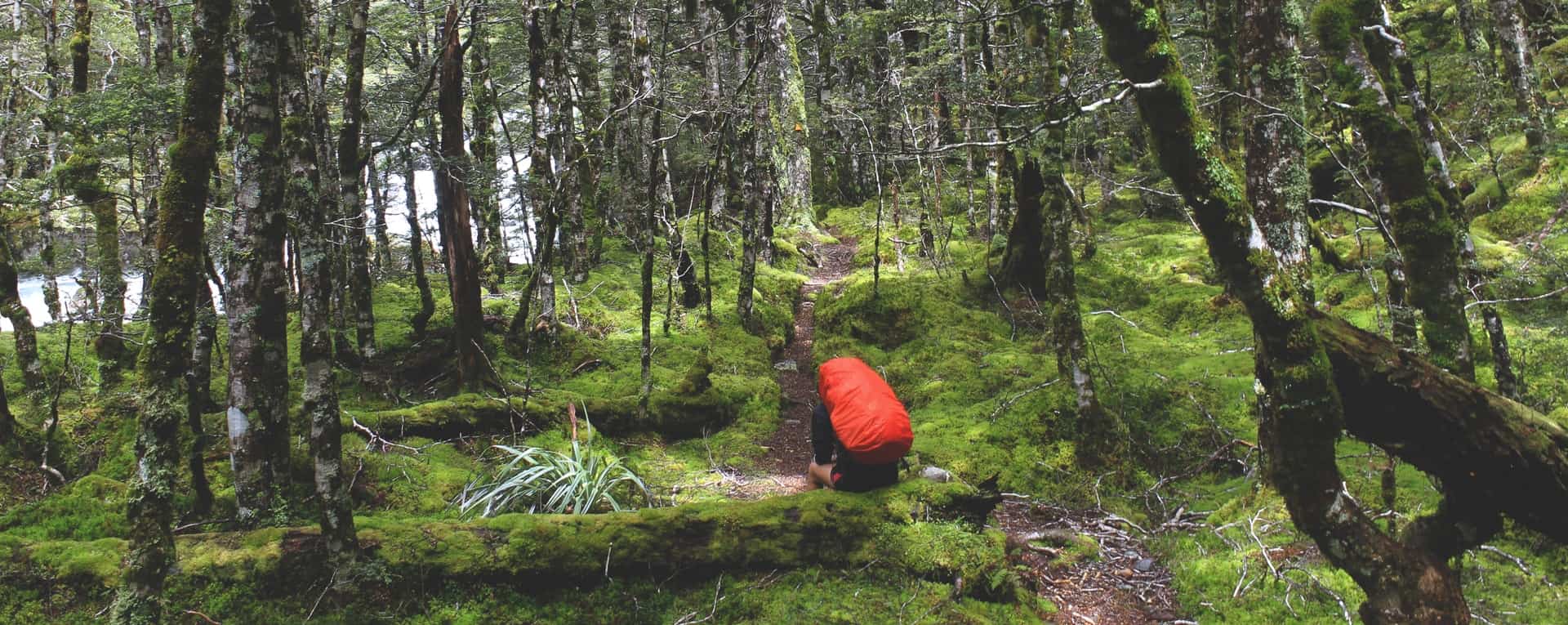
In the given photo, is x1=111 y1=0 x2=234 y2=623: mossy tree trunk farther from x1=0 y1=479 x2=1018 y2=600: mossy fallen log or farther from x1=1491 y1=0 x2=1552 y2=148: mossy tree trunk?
x1=1491 y1=0 x2=1552 y2=148: mossy tree trunk

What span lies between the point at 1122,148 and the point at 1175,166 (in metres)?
26.1

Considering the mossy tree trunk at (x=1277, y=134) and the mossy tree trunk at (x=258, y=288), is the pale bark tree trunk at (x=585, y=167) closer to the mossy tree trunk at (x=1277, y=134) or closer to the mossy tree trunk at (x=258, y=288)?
the mossy tree trunk at (x=258, y=288)

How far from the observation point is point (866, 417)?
5125 mm

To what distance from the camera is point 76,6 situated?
8617 millimetres

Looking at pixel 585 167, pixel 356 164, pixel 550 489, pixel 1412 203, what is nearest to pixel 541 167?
pixel 585 167

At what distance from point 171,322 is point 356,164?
487cm

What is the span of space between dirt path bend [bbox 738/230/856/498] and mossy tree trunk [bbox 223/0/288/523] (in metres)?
3.99

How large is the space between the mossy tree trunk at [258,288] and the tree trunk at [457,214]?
3114 mm

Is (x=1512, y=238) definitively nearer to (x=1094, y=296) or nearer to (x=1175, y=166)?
(x=1094, y=296)

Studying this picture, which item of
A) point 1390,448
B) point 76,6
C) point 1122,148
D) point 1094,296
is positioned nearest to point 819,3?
point 1122,148

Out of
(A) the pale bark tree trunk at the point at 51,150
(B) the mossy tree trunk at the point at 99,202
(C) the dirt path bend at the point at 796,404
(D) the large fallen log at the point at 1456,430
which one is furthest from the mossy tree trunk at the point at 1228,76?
(A) the pale bark tree trunk at the point at 51,150

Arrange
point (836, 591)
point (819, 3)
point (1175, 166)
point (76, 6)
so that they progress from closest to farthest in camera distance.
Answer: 1. point (1175, 166)
2. point (836, 591)
3. point (76, 6)
4. point (819, 3)

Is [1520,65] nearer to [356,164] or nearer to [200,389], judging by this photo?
[356,164]

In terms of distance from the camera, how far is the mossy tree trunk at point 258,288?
13.4ft
